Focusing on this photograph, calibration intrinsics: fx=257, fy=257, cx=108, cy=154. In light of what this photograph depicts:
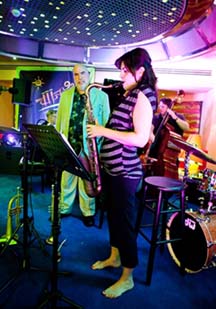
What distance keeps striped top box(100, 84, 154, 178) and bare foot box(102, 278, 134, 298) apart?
79 centimetres

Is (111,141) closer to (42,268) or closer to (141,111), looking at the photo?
(141,111)

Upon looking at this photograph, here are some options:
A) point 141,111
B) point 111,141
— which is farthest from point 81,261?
point 141,111

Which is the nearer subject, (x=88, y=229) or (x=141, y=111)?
(x=141, y=111)

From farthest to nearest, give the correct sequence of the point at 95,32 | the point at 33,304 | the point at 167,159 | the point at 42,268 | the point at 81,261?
the point at 167,159 → the point at 95,32 → the point at 81,261 → the point at 42,268 → the point at 33,304

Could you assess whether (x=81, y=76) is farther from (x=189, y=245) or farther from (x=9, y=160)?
(x=9, y=160)

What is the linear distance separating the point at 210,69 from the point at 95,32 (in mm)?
2569

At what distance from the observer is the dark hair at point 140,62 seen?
62.8 inches

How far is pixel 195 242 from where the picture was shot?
2076mm

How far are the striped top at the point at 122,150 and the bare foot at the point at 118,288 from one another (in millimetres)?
794

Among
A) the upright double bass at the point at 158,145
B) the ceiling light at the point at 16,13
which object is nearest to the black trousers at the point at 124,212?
the ceiling light at the point at 16,13

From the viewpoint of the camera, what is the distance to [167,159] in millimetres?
3736

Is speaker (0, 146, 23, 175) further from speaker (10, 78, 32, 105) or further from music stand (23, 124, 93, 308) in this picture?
music stand (23, 124, 93, 308)

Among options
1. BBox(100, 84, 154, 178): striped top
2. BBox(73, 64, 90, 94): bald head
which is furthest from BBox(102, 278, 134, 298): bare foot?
BBox(73, 64, 90, 94): bald head

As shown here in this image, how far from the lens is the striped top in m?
1.63
